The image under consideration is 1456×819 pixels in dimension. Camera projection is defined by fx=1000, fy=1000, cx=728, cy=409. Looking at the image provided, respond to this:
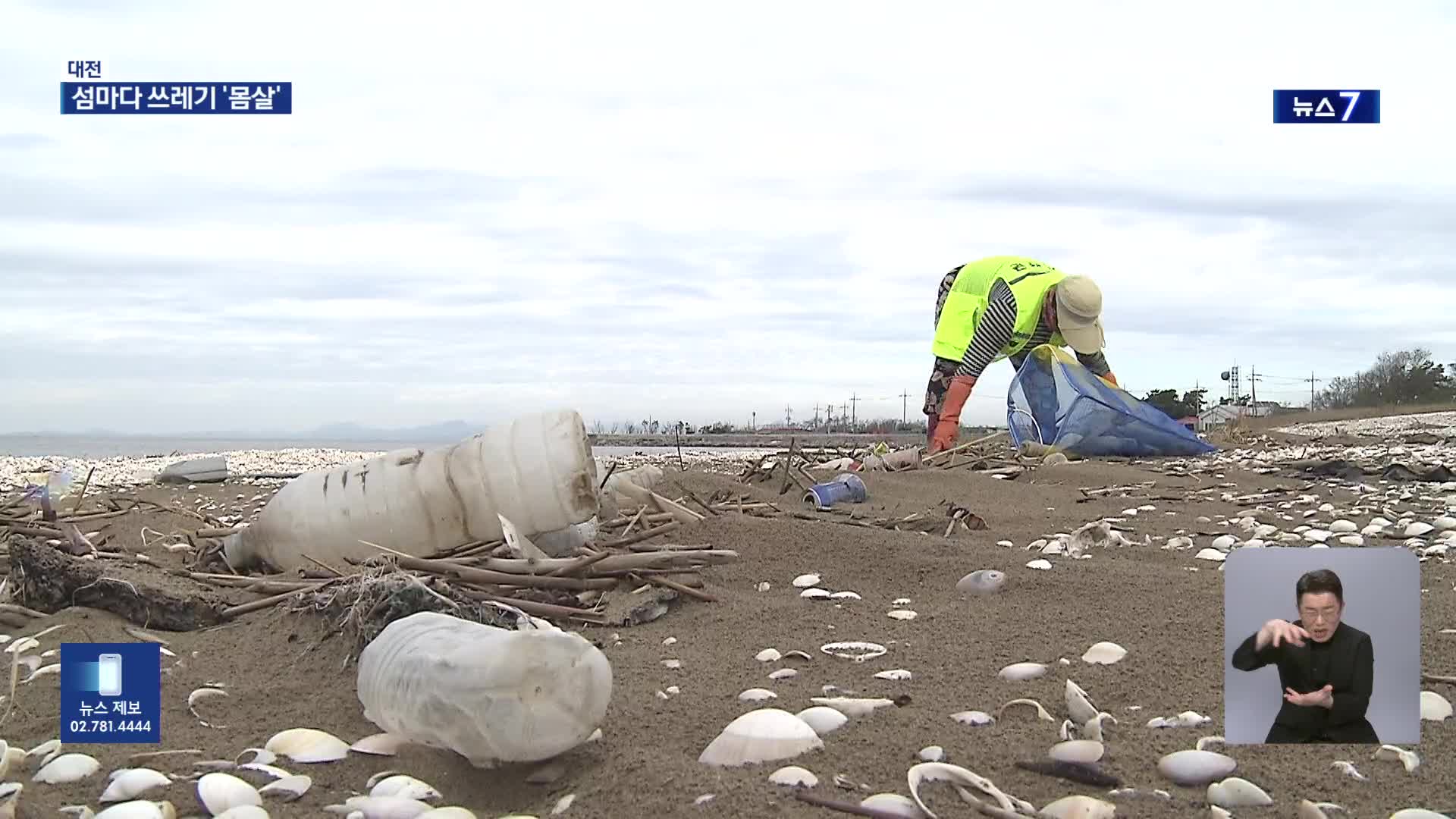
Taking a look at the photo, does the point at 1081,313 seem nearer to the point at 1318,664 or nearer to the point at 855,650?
the point at 855,650

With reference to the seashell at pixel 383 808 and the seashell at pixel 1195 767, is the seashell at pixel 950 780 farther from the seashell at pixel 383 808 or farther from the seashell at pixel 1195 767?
the seashell at pixel 383 808

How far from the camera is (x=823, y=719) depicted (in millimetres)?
1671

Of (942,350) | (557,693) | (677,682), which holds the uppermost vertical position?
(942,350)

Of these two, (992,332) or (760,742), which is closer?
(760,742)

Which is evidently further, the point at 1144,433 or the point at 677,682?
the point at 1144,433

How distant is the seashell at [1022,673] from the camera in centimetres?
195

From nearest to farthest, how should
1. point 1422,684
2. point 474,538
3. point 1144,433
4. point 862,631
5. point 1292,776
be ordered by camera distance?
point 1292,776
point 1422,684
point 862,631
point 474,538
point 1144,433

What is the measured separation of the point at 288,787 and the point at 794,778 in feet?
2.50

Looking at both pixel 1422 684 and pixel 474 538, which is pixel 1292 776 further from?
pixel 474 538

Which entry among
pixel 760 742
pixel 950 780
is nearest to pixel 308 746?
pixel 760 742

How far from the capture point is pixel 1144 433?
371 inches

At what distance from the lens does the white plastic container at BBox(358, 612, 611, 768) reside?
4.87 feet

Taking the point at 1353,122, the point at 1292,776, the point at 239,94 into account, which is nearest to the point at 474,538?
the point at 239,94

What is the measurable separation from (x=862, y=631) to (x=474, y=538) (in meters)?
1.48
